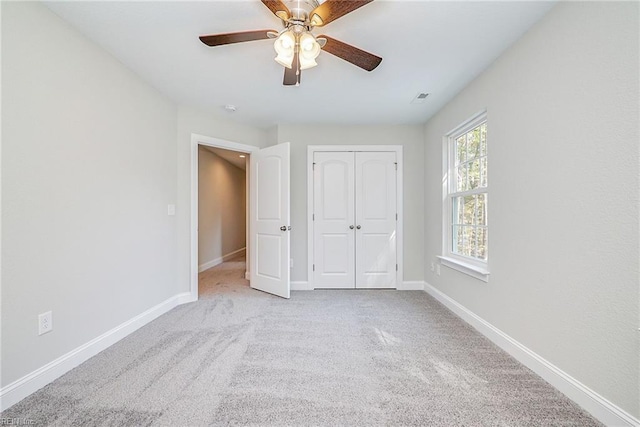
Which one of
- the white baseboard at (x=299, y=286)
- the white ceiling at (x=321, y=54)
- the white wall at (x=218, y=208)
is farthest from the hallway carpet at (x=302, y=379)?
the white wall at (x=218, y=208)

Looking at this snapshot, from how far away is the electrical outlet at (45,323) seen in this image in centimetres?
152

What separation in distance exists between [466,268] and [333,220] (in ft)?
5.54

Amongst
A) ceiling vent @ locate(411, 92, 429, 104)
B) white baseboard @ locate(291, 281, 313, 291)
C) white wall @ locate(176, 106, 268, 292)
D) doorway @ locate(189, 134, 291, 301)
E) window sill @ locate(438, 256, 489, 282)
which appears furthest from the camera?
white baseboard @ locate(291, 281, 313, 291)

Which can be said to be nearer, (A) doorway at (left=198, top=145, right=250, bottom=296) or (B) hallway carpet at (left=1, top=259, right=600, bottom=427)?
(B) hallway carpet at (left=1, top=259, right=600, bottom=427)

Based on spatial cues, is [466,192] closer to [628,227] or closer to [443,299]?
[443,299]

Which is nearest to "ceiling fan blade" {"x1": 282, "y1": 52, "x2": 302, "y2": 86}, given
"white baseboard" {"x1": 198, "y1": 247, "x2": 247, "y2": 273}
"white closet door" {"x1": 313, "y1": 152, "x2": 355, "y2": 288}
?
"white closet door" {"x1": 313, "y1": 152, "x2": 355, "y2": 288}

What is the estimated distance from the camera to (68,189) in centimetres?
168

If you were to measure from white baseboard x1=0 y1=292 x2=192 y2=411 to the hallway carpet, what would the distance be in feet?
0.14

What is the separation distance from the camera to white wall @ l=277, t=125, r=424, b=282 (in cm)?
351

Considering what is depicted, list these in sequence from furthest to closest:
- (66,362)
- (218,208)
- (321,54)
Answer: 1. (218,208)
2. (321,54)
3. (66,362)

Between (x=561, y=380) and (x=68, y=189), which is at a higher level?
(x=68, y=189)

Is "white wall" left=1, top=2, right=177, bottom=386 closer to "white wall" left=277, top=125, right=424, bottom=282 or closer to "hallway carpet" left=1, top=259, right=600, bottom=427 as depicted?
"hallway carpet" left=1, top=259, right=600, bottom=427

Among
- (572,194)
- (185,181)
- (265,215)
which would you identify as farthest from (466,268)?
(185,181)

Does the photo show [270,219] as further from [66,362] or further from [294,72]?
[66,362]
